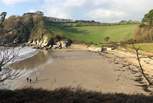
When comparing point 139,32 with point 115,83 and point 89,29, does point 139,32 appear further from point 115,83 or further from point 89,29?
point 115,83

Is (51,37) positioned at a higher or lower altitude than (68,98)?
lower

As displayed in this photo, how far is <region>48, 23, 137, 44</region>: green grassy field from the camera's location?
135 metres

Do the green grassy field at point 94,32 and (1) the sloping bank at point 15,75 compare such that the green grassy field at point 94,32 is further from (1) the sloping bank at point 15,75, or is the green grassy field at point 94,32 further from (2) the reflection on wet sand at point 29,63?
(1) the sloping bank at point 15,75

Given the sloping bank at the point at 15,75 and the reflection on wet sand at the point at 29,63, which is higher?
the sloping bank at the point at 15,75

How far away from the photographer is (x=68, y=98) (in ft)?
51.0

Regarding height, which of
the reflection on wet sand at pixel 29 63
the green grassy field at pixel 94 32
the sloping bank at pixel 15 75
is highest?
the sloping bank at pixel 15 75

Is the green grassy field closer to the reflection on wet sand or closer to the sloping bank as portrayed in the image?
the reflection on wet sand

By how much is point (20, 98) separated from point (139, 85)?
26036 millimetres

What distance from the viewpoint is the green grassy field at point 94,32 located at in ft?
444

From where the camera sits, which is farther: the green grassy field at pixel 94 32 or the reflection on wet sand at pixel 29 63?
the green grassy field at pixel 94 32

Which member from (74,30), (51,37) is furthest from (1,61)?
(74,30)

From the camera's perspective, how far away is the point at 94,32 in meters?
154

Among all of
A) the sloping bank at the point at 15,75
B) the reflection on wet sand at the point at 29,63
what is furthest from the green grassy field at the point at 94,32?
the sloping bank at the point at 15,75

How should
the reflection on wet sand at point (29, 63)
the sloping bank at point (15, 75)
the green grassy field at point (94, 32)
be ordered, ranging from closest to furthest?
the sloping bank at point (15, 75) → the reflection on wet sand at point (29, 63) → the green grassy field at point (94, 32)
